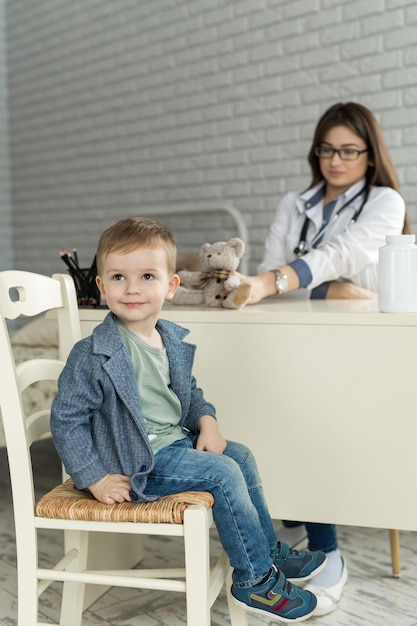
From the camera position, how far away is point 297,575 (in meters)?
1.51

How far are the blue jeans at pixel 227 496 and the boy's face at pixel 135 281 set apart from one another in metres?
0.26

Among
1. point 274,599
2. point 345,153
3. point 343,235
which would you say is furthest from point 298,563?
point 345,153

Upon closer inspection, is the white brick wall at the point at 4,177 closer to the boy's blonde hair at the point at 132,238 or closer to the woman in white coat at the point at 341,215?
the woman in white coat at the point at 341,215

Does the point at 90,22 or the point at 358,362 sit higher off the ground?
the point at 90,22

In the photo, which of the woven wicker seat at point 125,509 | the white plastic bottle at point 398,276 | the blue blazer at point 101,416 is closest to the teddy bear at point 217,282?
the white plastic bottle at point 398,276

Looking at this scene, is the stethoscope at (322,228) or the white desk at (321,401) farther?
the stethoscope at (322,228)

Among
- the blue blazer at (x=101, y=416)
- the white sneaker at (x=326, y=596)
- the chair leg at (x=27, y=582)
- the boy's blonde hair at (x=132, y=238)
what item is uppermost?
the boy's blonde hair at (x=132, y=238)

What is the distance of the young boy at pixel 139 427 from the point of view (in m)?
1.30

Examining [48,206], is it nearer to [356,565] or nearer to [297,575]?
[356,565]

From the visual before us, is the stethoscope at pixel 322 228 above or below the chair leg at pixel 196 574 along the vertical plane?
above

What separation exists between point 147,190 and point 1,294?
→ 9.12ft

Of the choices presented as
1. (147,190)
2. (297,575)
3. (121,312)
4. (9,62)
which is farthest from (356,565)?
(9,62)

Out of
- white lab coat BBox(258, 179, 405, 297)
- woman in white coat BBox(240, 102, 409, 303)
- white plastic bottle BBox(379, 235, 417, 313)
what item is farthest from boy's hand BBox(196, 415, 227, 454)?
white lab coat BBox(258, 179, 405, 297)

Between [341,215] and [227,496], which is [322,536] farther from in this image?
[341,215]
